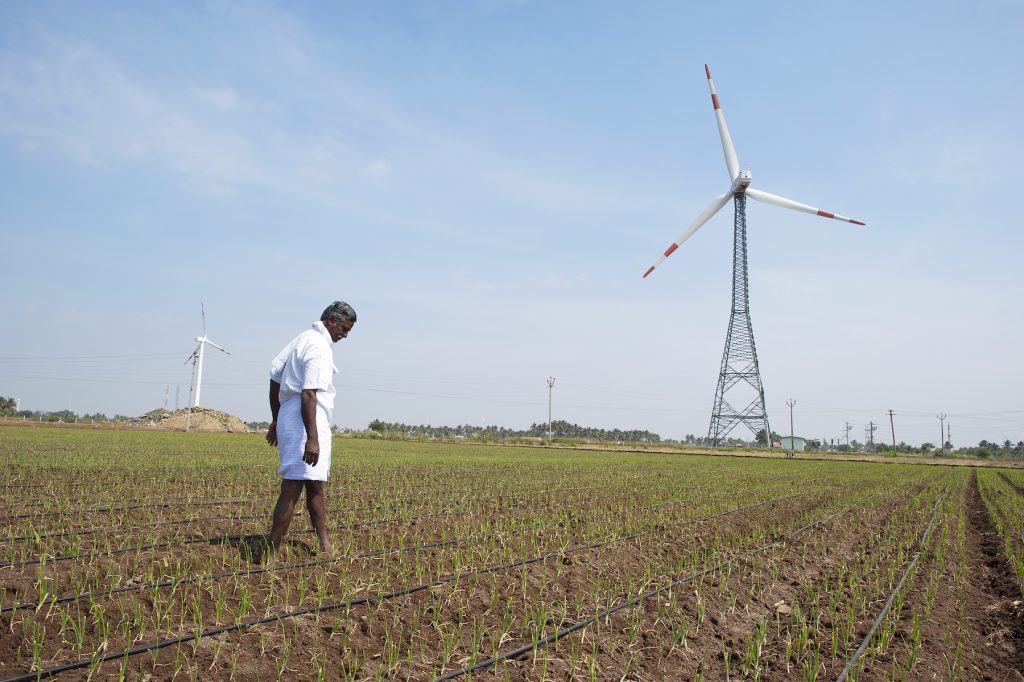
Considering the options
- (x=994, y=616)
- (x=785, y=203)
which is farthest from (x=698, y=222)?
(x=994, y=616)

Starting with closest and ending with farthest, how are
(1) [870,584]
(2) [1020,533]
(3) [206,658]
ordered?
1. (3) [206,658]
2. (1) [870,584]
3. (2) [1020,533]

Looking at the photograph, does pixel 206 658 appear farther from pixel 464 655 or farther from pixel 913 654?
pixel 913 654

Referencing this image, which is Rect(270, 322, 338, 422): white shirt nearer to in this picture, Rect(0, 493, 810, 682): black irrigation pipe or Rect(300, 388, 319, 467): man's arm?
Rect(300, 388, 319, 467): man's arm

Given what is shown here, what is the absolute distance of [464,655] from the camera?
3764 millimetres

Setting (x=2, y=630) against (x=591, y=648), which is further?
(x=591, y=648)

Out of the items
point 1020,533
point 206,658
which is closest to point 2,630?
point 206,658

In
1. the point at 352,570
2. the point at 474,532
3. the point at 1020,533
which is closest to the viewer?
the point at 352,570

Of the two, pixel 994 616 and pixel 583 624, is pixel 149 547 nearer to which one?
pixel 583 624

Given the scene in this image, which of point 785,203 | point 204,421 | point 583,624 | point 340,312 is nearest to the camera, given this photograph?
point 583,624

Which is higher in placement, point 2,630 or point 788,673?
point 2,630

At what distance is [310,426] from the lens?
16.1ft

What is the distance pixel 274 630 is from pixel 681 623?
287cm

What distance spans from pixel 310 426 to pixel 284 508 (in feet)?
2.48

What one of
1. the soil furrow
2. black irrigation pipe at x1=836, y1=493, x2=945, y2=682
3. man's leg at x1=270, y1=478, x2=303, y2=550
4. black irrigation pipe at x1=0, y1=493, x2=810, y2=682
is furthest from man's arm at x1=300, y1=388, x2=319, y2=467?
the soil furrow
